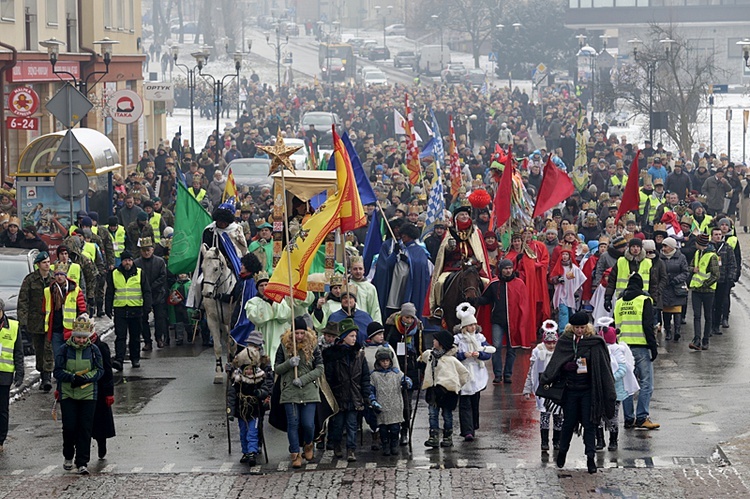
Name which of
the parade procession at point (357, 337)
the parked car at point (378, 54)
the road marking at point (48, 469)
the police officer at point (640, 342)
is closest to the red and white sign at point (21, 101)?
the parade procession at point (357, 337)

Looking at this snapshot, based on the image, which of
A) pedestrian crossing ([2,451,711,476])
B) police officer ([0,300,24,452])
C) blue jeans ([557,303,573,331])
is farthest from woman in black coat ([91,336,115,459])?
blue jeans ([557,303,573,331])

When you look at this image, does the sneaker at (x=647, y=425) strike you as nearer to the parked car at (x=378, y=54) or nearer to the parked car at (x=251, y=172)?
the parked car at (x=251, y=172)

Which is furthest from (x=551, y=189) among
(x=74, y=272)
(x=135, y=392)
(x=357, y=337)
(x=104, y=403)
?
(x=104, y=403)

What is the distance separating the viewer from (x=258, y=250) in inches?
792

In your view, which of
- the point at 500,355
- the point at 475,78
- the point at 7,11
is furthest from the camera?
the point at 475,78

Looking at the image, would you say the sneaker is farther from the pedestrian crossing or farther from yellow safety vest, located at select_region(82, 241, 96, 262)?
yellow safety vest, located at select_region(82, 241, 96, 262)

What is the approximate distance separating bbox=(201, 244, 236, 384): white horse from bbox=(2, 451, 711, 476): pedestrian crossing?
153 inches

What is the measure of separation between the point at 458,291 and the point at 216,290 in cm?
259

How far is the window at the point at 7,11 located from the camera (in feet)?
118

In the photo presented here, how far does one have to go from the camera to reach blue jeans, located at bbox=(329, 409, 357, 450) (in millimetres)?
14648

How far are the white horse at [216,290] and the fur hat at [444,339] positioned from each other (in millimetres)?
3806

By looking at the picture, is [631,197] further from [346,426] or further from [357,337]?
[346,426]

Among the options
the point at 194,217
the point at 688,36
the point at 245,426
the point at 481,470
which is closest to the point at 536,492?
the point at 481,470

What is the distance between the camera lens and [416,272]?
19.3 m
